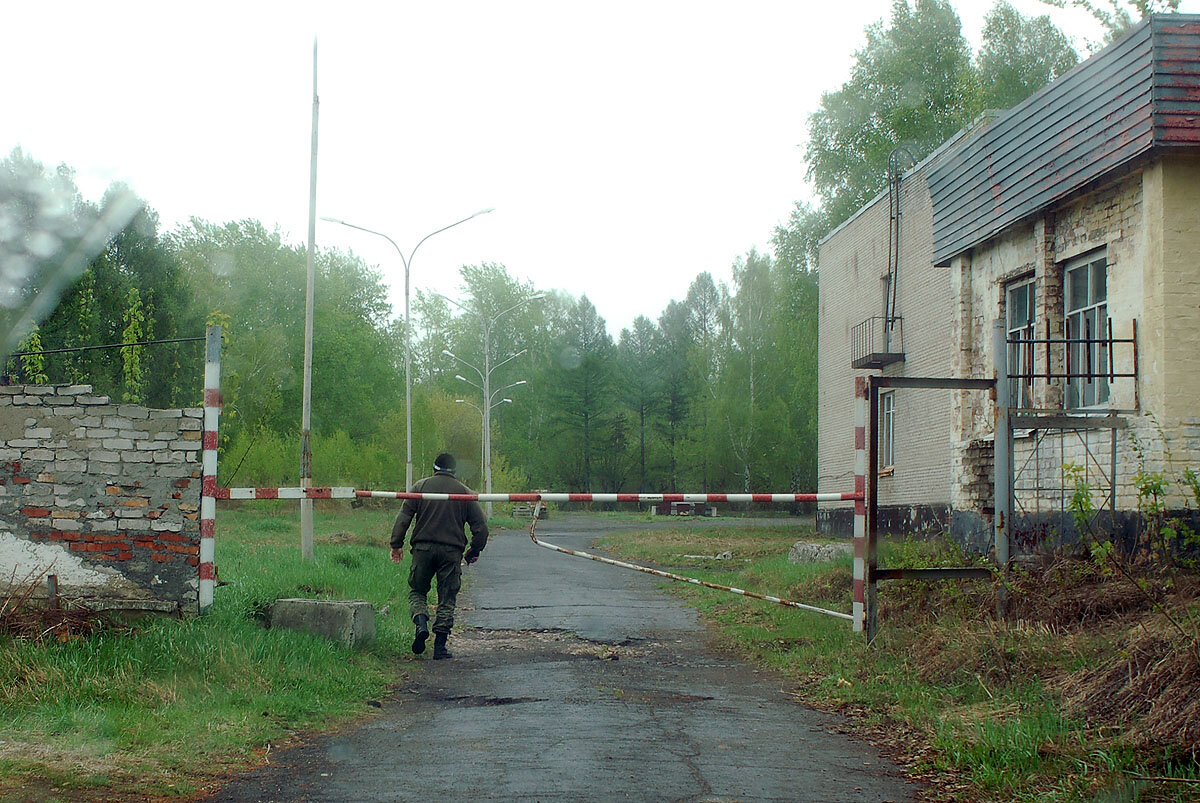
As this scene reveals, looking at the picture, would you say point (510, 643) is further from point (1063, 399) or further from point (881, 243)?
point (881, 243)

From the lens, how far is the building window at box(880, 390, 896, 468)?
956 inches

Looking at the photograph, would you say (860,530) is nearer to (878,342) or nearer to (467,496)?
(467,496)

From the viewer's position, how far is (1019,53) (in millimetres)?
33688

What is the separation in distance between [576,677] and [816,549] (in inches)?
355

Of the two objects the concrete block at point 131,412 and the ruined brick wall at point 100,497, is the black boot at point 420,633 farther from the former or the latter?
the concrete block at point 131,412

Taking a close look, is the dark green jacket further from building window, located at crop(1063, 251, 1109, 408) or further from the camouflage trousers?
building window, located at crop(1063, 251, 1109, 408)

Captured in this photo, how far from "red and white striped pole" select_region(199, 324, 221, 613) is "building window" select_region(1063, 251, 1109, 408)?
28.1ft

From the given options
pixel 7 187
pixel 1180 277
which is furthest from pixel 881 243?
pixel 7 187

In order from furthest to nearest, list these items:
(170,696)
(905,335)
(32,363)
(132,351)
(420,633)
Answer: (132,351), (905,335), (32,363), (420,633), (170,696)

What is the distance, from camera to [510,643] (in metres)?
10.7

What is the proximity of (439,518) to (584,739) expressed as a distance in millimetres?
3942

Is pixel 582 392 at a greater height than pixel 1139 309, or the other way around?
pixel 582 392

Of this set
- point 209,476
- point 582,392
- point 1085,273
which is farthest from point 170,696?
point 582,392

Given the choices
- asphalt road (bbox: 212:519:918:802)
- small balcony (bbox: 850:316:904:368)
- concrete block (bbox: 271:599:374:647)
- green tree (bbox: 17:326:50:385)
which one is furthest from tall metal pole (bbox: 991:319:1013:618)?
green tree (bbox: 17:326:50:385)
